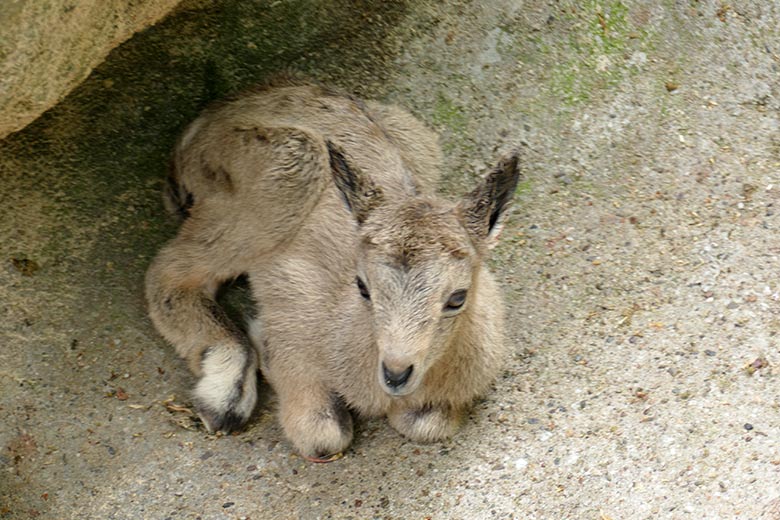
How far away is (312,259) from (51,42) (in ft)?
5.77

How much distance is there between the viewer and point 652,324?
519 cm

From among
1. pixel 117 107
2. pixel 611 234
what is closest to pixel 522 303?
pixel 611 234

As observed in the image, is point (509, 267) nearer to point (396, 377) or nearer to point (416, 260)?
point (416, 260)

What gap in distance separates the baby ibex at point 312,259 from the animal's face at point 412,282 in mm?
17

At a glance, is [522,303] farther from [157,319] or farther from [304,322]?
[157,319]

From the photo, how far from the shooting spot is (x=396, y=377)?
157 inches

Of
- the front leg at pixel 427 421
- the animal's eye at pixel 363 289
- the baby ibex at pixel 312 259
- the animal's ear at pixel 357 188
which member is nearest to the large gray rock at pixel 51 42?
the baby ibex at pixel 312 259

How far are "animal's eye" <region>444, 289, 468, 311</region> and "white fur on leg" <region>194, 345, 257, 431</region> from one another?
147 centimetres

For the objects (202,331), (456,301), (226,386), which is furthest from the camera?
(202,331)

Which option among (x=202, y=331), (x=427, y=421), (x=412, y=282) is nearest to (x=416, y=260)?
(x=412, y=282)

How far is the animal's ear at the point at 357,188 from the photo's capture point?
438cm

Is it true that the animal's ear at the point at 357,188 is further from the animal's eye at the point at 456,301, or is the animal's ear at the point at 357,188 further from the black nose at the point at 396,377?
the black nose at the point at 396,377

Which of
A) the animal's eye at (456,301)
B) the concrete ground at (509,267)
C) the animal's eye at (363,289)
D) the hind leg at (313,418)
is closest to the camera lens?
the animal's eye at (456,301)

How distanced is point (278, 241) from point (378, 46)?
151cm
